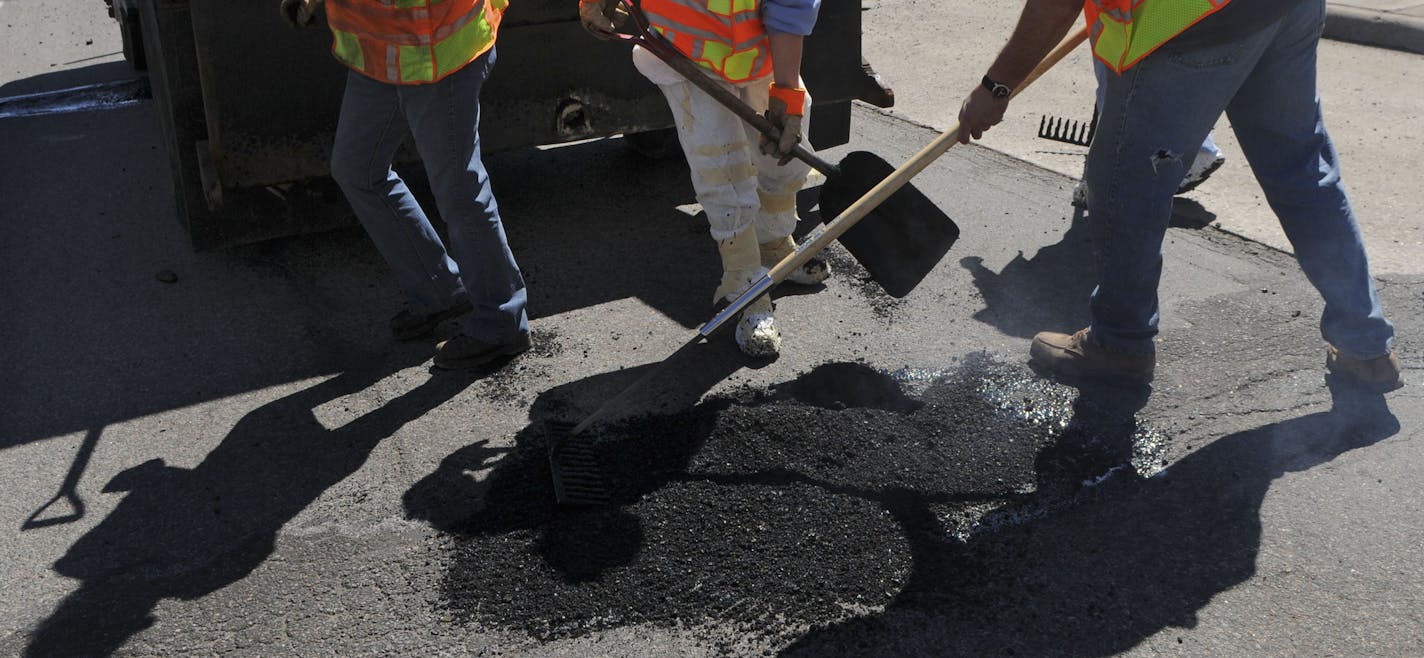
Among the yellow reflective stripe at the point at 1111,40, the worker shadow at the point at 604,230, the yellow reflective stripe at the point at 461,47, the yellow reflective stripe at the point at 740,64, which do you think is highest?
the yellow reflective stripe at the point at 1111,40

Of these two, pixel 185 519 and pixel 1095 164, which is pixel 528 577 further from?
pixel 1095 164

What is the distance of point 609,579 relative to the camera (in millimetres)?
2875

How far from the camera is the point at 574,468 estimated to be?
3.29 m

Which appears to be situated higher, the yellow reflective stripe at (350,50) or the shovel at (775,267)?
the yellow reflective stripe at (350,50)

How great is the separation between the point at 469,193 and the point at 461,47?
455mm

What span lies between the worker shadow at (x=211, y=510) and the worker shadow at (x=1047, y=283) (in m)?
1.90

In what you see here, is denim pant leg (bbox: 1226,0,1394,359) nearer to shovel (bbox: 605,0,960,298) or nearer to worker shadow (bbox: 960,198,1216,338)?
worker shadow (bbox: 960,198,1216,338)

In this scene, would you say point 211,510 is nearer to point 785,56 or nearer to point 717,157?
point 717,157

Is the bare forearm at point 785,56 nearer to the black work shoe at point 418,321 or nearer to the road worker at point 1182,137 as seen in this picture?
the road worker at point 1182,137

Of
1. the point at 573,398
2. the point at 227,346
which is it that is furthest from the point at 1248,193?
the point at 227,346

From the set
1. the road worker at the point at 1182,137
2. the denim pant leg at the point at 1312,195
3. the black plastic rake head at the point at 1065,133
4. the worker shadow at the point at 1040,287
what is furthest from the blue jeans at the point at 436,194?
the black plastic rake head at the point at 1065,133

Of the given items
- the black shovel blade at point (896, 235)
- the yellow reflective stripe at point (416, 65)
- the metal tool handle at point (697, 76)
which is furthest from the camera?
the black shovel blade at point (896, 235)

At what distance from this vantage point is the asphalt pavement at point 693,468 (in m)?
2.76

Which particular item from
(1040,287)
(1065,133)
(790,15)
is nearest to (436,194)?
(790,15)
